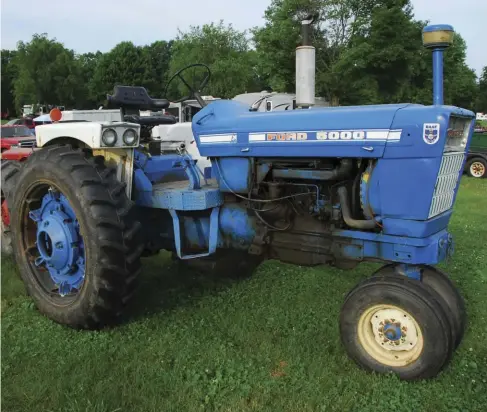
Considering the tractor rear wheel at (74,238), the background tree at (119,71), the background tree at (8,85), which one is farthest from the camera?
the background tree at (8,85)

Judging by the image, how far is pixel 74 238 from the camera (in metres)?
3.43

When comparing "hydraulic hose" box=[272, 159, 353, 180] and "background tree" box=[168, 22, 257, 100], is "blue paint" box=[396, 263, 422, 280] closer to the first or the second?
"hydraulic hose" box=[272, 159, 353, 180]

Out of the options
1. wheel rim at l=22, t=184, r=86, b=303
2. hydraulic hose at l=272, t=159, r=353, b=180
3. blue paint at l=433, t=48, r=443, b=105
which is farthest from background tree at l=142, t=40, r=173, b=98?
blue paint at l=433, t=48, r=443, b=105

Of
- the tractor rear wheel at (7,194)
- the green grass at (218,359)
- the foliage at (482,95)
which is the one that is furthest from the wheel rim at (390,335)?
the foliage at (482,95)

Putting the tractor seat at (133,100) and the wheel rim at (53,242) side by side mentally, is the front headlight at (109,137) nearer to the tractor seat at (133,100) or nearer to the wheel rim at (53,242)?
the wheel rim at (53,242)

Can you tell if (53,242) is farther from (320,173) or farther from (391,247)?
(391,247)

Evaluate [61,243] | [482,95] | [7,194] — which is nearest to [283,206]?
[61,243]

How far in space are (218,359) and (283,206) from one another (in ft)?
3.42

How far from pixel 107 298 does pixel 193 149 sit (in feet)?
7.32

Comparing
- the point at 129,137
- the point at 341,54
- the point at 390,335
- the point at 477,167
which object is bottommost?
the point at 390,335

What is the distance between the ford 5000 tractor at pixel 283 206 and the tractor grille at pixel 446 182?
2 cm

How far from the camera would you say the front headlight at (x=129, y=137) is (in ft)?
11.3

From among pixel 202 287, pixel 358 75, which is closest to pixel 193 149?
pixel 202 287

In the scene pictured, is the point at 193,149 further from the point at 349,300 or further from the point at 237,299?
the point at 349,300
